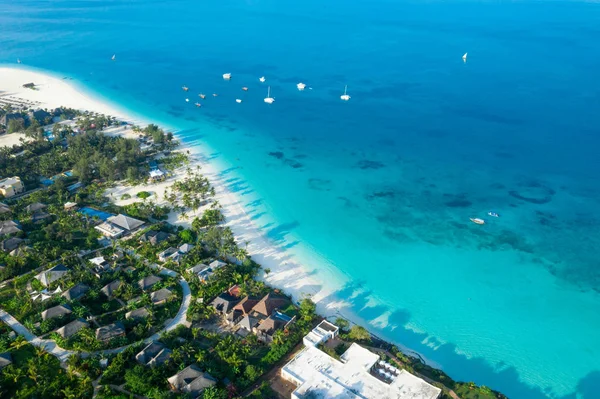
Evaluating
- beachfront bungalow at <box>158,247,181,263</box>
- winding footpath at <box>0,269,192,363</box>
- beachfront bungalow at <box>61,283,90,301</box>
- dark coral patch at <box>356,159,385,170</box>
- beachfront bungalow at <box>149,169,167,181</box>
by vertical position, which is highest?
dark coral patch at <box>356,159,385,170</box>

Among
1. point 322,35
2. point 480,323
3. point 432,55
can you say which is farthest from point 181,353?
point 322,35

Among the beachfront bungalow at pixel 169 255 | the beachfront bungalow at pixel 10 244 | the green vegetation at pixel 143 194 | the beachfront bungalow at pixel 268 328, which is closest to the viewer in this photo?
the beachfront bungalow at pixel 268 328

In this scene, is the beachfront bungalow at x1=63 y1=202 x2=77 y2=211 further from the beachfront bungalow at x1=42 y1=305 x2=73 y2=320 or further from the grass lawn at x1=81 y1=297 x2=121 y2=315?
the beachfront bungalow at x1=42 y1=305 x2=73 y2=320

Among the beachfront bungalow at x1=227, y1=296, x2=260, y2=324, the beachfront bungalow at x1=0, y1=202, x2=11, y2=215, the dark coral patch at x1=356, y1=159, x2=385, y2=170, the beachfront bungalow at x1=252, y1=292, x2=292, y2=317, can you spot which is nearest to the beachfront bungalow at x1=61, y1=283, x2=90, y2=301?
the beachfront bungalow at x1=227, y1=296, x2=260, y2=324

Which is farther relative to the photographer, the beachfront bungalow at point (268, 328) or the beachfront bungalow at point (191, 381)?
the beachfront bungalow at point (268, 328)

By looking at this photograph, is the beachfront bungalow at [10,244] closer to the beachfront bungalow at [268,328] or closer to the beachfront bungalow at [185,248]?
the beachfront bungalow at [185,248]

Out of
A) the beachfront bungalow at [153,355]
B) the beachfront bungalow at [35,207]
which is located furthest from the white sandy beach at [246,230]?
the beachfront bungalow at [153,355]
